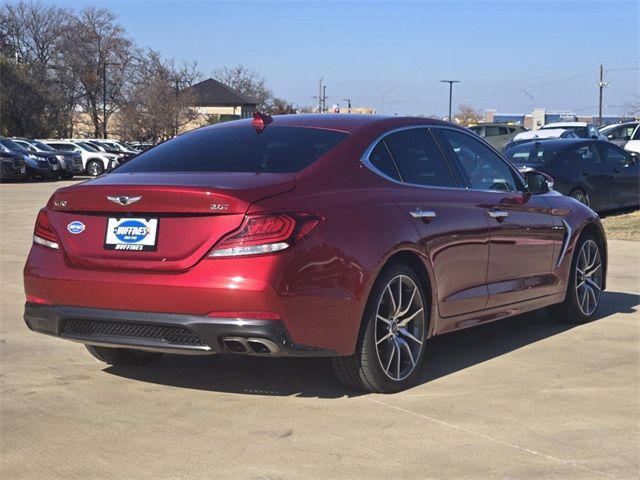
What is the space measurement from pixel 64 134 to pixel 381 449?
63.5 meters

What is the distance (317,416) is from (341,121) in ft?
6.36

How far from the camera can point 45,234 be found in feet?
16.1

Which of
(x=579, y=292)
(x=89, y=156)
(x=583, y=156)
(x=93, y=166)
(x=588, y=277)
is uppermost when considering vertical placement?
(x=89, y=156)

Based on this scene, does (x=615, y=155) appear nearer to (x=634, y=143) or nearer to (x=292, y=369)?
(x=634, y=143)

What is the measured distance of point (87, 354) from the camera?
19.7 ft

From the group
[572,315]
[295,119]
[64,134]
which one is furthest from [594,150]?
[64,134]

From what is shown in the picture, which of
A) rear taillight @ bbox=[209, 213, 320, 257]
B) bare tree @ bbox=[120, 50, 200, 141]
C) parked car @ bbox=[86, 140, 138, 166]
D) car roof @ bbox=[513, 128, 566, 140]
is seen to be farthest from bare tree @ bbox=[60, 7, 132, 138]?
rear taillight @ bbox=[209, 213, 320, 257]

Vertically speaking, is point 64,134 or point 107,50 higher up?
point 107,50

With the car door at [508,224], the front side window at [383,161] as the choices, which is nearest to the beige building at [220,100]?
the car door at [508,224]

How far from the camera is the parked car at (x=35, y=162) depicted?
32.8 meters

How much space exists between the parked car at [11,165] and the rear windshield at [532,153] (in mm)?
21515

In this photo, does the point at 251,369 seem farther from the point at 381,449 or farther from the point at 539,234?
the point at 539,234

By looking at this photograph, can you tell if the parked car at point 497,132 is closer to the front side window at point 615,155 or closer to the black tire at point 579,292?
the front side window at point 615,155

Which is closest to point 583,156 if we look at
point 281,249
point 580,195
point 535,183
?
point 580,195
